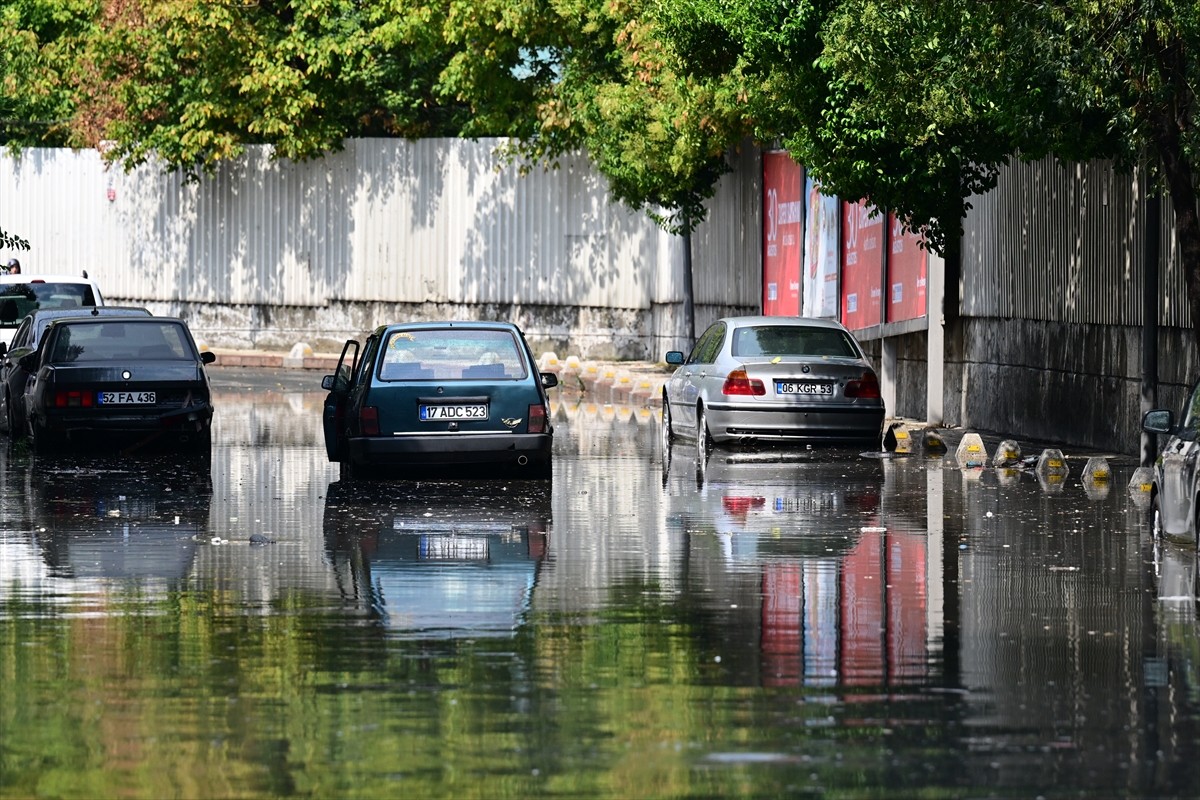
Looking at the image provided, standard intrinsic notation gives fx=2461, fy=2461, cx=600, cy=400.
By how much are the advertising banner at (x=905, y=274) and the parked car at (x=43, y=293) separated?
10556 millimetres

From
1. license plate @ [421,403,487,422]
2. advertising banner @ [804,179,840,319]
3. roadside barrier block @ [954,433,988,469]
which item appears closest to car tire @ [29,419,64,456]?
license plate @ [421,403,487,422]

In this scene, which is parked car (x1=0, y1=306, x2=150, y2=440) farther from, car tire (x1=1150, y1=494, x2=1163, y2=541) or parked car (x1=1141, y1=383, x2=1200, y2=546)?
parked car (x1=1141, y1=383, x2=1200, y2=546)

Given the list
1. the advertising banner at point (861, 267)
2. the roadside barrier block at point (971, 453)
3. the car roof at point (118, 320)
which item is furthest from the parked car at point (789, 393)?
the advertising banner at point (861, 267)

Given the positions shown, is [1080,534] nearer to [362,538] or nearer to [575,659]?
[362,538]

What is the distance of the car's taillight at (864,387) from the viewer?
926 inches

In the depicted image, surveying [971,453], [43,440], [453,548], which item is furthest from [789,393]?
[453,548]

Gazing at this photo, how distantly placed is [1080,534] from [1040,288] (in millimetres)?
9664

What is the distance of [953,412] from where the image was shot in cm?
2784

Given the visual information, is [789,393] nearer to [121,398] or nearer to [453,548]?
[121,398]

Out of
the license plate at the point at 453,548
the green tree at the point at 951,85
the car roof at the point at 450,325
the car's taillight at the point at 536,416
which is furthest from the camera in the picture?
the car roof at the point at 450,325

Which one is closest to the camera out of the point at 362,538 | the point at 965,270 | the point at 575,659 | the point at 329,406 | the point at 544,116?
the point at 575,659

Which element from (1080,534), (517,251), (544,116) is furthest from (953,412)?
(517,251)

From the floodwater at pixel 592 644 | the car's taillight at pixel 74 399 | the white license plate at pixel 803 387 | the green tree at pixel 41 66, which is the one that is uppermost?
the green tree at pixel 41 66

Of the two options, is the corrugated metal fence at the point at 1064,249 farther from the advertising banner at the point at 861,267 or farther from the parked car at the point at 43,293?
the parked car at the point at 43,293
